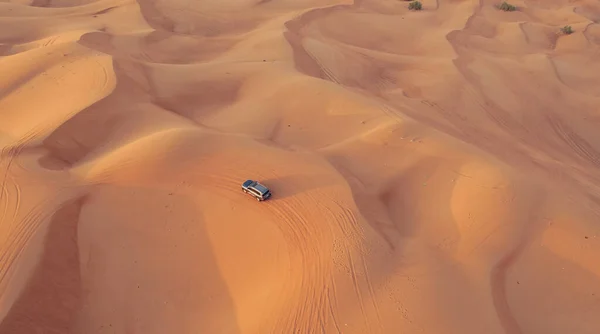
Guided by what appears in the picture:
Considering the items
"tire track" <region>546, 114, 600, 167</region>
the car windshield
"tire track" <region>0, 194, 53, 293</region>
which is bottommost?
"tire track" <region>546, 114, 600, 167</region>

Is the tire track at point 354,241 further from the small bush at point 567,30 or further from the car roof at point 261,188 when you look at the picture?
the small bush at point 567,30

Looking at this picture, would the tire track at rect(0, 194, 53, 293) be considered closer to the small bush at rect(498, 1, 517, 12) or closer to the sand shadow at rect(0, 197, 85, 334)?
the sand shadow at rect(0, 197, 85, 334)

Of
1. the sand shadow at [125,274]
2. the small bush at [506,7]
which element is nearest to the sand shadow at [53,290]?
the sand shadow at [125,274]

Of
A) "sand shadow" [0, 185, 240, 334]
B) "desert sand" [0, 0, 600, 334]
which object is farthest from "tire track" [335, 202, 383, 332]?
"sand shadow" [0, 185, 240, 334]

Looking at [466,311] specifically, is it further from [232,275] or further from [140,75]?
[140,75]

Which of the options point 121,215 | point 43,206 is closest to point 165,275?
point 121,215

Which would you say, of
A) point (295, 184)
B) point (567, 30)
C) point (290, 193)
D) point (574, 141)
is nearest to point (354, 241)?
point (290, 193)

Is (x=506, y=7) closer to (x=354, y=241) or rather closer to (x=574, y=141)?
(x=574, y=141)
